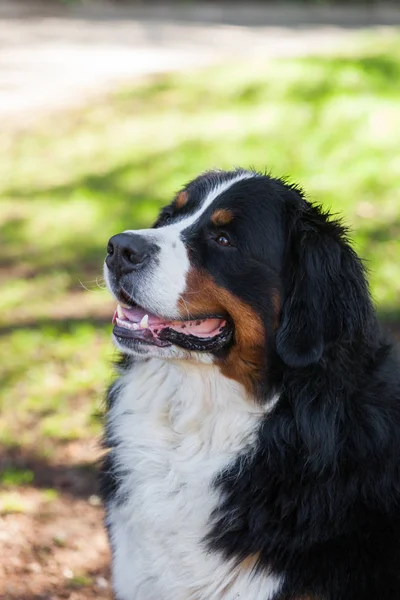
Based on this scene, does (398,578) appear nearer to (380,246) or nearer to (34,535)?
(34,535)

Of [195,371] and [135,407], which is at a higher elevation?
[195,371]

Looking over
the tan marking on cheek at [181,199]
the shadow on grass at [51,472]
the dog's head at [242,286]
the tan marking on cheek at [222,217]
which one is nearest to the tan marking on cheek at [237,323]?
the dog's head at [242,286]

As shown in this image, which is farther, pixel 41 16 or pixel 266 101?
pixel 41 16

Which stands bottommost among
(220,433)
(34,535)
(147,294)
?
(34,535)

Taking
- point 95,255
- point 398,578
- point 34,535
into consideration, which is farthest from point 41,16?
point 398,578

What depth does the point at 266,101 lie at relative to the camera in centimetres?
1111

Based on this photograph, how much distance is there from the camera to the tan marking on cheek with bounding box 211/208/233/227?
3.16 m

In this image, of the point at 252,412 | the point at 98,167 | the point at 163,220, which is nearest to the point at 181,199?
the point at 163,220

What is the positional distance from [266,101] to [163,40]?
4.42m

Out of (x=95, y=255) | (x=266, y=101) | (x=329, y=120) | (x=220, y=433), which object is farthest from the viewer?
(x=266, y=101)

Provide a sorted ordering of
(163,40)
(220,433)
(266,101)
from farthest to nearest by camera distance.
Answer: (163,40) → (266,101) → (220,433)

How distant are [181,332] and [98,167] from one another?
22.4ft

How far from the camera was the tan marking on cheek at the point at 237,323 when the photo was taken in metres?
3.00

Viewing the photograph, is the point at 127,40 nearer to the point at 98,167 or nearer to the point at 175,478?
the point at 98,167
